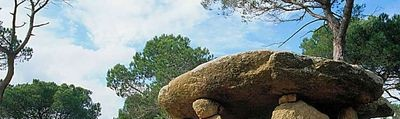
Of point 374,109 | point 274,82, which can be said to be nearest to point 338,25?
point 374,109

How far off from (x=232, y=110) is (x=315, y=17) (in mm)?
6746

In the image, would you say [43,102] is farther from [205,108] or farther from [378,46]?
[205,108]

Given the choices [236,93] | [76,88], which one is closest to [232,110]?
[236,93]

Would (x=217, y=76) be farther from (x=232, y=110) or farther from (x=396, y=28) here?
(x=396, y=28)

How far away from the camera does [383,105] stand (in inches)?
253

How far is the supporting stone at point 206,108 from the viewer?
5773 mm

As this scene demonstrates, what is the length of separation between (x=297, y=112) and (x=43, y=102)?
20823mm

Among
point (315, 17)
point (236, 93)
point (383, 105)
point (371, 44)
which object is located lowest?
point (383, 105)

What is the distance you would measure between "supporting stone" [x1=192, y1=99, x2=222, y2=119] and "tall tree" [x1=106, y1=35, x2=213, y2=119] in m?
9.98

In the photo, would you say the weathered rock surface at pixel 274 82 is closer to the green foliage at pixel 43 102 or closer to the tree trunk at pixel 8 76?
the tree trunk at pixel 8 76

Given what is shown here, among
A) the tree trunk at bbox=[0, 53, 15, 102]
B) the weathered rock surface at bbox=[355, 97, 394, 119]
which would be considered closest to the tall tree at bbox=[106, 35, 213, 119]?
the tree trunk at bbox=[0, 53, 15, 102]

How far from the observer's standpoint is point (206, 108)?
18.9ft

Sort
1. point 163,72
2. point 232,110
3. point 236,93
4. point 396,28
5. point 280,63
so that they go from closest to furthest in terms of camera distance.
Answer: point 280,63 → point 236,93 → point 232,110 → point 396,28 → point 163,72

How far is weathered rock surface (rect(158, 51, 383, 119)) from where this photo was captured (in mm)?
5406
